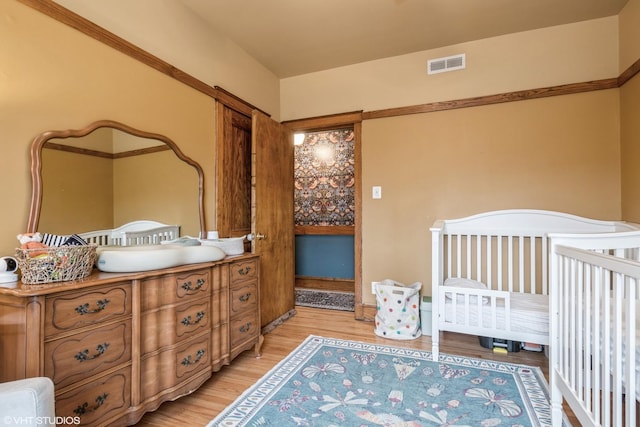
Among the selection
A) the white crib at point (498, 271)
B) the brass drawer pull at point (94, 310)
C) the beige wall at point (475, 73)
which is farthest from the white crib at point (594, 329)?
the brass drawer pull at point (94, 310)

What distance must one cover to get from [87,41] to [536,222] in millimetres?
3100

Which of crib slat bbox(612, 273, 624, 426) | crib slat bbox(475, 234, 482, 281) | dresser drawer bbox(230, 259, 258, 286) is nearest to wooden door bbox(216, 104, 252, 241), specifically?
dresser drawer bbox(230, 259, 258, 286)

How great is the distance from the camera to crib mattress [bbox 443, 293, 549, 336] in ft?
6.21

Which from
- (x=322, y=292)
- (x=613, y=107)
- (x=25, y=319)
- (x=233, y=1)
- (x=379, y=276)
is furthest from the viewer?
(x=322, y=292)

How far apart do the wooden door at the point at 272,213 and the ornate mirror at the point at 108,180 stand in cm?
53

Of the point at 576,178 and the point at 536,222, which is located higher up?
the point at 576,178

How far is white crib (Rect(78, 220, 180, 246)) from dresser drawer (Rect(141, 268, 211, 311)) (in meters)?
0.40

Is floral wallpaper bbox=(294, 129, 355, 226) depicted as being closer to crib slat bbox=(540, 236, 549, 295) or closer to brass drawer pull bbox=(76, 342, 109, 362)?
crib slat bbox=(540, 236, 549, 295)

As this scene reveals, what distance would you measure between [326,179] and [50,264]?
354 cm

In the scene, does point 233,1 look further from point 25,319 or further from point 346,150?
point 346,150

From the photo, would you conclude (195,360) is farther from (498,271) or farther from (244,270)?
(498,271)

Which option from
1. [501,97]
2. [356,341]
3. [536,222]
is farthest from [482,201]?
[356,341]

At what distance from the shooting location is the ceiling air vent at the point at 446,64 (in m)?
2.68

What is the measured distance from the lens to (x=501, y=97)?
2570 mm
